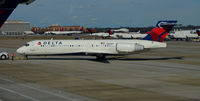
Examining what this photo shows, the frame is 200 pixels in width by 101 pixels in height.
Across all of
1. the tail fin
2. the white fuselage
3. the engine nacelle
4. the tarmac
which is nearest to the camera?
the tarmac

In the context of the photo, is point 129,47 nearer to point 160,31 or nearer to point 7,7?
point 160,31

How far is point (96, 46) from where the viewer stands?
154 ft

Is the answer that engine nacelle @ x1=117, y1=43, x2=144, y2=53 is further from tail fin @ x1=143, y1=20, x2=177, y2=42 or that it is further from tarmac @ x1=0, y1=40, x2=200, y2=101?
tarmac @ x1=0, y1=40, x2=200, y2=101

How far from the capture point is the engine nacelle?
45.0 metres

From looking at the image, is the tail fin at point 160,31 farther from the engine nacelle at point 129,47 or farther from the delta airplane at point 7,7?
the delta airplane at point 7,7

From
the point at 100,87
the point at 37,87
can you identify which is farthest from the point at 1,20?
the point at 100,87

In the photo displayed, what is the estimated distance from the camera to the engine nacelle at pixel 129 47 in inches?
1772

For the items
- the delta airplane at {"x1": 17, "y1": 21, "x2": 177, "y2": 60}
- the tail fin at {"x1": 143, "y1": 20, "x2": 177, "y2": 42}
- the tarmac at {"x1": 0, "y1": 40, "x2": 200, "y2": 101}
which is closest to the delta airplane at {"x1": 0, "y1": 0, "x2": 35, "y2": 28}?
the tarmac at {"x1": 0, "y1": 40, "x2": 200, "y2": 101}

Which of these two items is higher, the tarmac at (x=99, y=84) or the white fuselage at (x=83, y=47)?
the white fuselage at (x=83, y=47)

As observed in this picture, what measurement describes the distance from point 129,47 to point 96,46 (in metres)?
4.52

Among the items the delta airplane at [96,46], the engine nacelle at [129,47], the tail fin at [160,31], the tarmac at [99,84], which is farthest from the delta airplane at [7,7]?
the tail fin at [160,31]

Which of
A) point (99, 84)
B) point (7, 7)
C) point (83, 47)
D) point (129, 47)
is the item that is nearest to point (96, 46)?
point (83, 47)

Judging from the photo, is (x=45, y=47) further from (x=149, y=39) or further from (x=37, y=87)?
(x=37, y=87)

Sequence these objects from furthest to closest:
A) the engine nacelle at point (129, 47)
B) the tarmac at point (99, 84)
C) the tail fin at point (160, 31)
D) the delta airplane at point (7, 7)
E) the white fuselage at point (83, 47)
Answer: the tail fin at point (160, 31)
the white fuselage at point (83, 47)
the engine nacelle at point (129, 47)
the tarmac at point (99, 84)
the delta airplane at point (7, 7)
